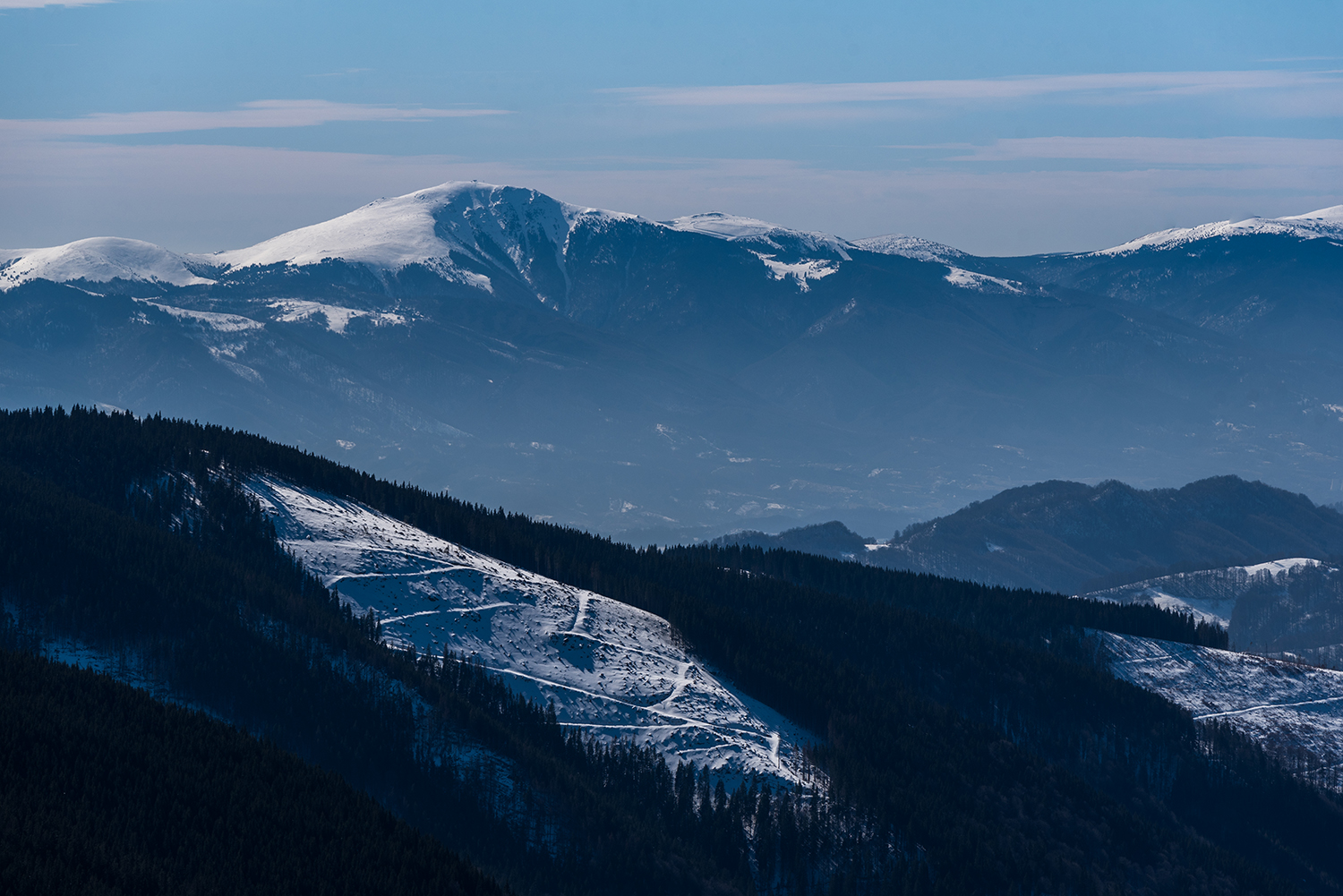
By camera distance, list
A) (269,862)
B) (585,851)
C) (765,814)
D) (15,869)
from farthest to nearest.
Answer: (765,814) → (585,851) → (269,862) → (15,869)

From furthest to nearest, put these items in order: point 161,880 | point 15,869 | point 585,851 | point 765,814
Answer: point 765,814 → point 585,851 → point 161,880 → point 15,869

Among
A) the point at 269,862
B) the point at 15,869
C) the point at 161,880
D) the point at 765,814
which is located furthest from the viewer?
the point at 765,814

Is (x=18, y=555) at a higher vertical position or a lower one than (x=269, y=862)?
higher

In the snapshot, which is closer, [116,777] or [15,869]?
[15,869]

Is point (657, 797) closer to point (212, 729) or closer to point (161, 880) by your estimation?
point (212, 729)

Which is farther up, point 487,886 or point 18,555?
point 18,555

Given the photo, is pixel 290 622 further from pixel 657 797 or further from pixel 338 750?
pixel 657 797

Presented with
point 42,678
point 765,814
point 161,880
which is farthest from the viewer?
point 765,814

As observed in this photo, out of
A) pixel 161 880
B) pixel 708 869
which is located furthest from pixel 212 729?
pixel 708 869

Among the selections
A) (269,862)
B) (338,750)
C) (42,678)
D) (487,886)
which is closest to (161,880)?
(269,862)
